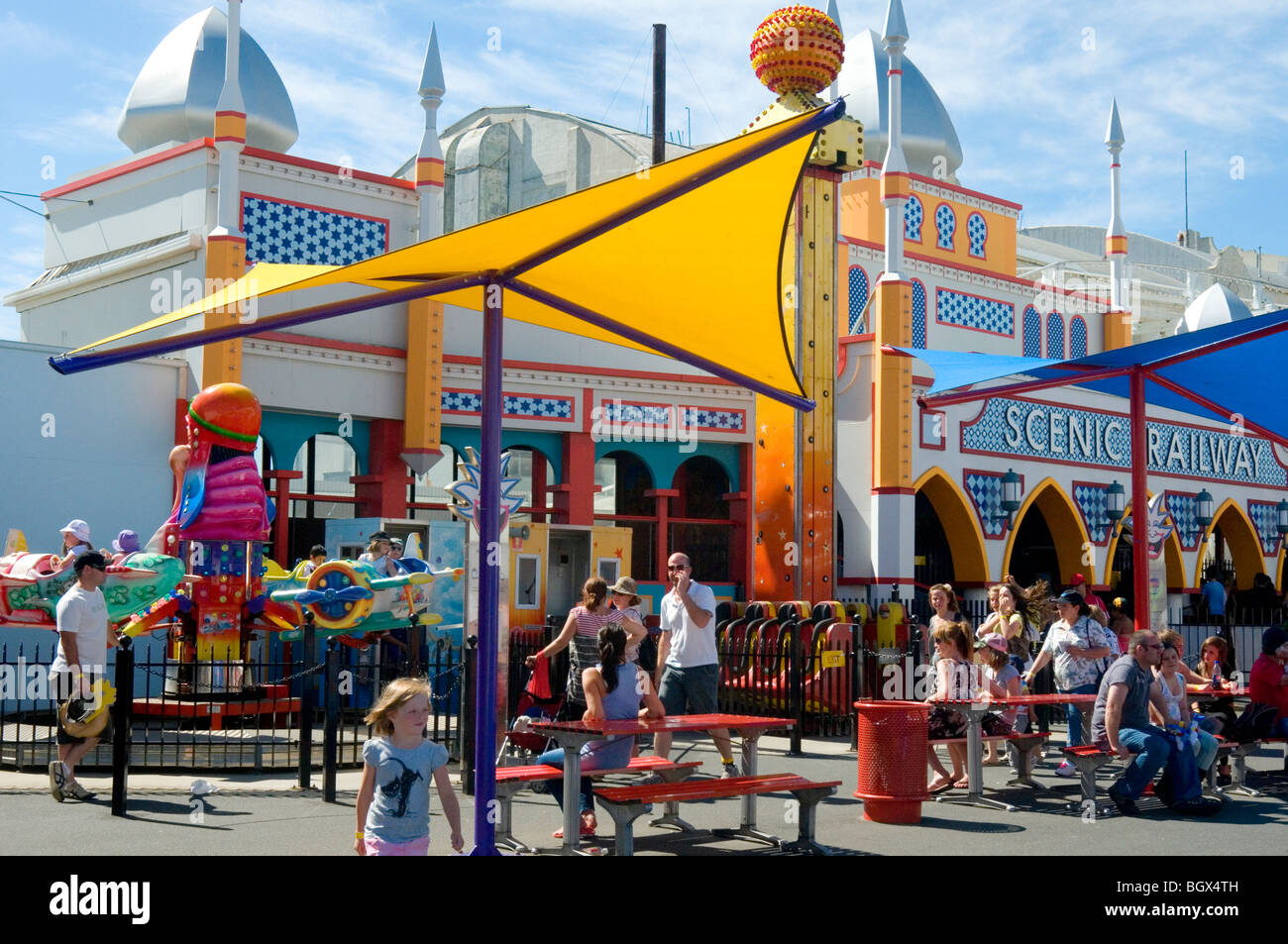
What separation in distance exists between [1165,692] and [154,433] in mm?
12151

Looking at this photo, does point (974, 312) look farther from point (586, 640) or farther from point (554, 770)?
point (554, 770)

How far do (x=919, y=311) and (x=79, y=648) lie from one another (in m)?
17.3

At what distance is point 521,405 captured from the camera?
63.6 ft

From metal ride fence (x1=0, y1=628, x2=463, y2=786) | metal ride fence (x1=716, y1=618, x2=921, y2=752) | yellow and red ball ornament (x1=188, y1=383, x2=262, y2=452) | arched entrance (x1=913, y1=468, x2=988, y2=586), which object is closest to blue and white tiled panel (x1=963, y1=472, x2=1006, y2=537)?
Answer: arched entrance (x1=913, y1=468, x2=988, y2=586)

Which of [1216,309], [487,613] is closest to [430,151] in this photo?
[487,613]

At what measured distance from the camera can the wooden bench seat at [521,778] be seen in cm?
722

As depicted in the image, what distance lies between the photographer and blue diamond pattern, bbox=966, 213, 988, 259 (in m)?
24.6

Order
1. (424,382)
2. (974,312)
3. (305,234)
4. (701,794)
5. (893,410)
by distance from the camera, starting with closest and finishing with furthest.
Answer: (701,794) → (305,234) → (424,382) → (893,410) → (974,312)

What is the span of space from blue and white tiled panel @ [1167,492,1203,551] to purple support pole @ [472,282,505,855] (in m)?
23.3

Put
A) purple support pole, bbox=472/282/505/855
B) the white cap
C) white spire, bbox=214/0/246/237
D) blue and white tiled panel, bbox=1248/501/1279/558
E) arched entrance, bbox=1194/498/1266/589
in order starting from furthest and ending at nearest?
blue and white tiled panel, bbox=1248/501/1279/558 → arched entrance, bbox=1194/498/1266/589 → white spire, bbox=214/0/246/237 → the white cap → purple support pole, bbox=472/282/505/855

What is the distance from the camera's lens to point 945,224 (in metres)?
24.1

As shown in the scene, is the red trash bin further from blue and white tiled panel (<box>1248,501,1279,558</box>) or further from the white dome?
the white dome

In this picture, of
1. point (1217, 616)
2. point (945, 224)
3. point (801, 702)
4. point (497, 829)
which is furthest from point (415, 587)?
point (1217, 616)

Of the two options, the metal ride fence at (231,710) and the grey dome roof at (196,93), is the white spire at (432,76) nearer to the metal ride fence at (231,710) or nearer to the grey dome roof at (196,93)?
the grey dome roof at (196,93)
